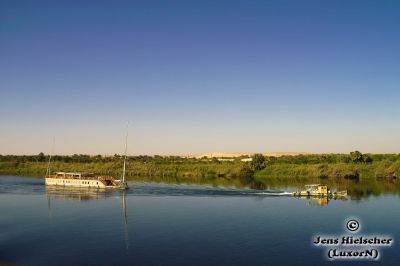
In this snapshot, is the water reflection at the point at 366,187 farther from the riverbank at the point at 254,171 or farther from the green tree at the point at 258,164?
the green tree at the point at 258,164

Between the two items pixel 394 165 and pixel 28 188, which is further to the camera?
pixel 394 165

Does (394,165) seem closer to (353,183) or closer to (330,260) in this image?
(353,183)

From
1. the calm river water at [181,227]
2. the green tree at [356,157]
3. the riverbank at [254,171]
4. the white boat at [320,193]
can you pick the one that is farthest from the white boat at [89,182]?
the green tree at [356,157]

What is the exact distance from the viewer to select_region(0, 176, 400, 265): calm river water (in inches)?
1255

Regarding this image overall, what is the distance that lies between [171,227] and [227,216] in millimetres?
8335

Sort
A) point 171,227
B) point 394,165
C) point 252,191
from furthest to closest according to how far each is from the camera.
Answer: point 394,165, point 252,191, point 171,227

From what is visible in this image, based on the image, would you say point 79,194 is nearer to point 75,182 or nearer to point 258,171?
point 75,182

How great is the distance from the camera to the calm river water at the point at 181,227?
31875mm

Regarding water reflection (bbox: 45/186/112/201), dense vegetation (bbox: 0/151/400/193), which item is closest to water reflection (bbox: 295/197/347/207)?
dense vegetation (bbox: 0/151/400/193)

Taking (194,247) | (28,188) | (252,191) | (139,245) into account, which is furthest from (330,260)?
(28,188)

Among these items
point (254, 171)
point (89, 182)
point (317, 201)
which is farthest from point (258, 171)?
point (317, 201)

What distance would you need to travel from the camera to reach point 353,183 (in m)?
83.2

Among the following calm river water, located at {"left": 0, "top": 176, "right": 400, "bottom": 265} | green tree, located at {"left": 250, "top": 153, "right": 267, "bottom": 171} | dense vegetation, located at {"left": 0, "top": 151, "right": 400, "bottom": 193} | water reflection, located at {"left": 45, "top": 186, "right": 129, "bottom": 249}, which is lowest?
calm river water, located at {"left": 0, "top": 176, "right": 400, "bottom": 265}

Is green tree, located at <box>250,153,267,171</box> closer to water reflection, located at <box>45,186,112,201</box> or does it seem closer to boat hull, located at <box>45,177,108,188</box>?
boat hull, located at <box>45,177,108,188</box>
